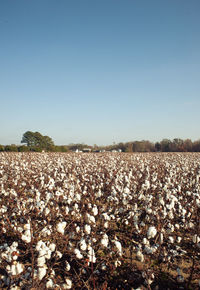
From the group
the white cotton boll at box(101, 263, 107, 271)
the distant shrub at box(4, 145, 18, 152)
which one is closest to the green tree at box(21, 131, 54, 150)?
the distant shrub at box(4, 145, 18, 152)

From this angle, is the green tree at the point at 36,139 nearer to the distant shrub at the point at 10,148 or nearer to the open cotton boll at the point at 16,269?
the distant shrub at the point at 10,148

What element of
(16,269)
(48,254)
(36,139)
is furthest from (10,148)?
(16,269)

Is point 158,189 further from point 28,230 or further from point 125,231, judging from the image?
point 28,230

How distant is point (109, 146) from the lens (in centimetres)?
6088

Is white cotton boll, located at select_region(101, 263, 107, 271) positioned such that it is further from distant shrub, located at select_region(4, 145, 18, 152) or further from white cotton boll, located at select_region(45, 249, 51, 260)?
distant shrub, located at select_region(4, 145, 18, 152)

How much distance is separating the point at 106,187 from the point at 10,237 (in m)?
4.11

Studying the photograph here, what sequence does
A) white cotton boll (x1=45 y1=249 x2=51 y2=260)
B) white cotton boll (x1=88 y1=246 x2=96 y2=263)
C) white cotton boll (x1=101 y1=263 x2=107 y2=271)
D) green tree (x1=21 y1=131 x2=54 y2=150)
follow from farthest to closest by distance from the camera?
1. green tree (x1=21 y1=131 x2=54 y2=150)
2. white cotton boll (x1=101 y1=263 x2=107 y2=271)
3. white cotton boll (x1=88 y1=246 x2=96 y2=263)
4. white cotton boll (x1=45 y1=249 x2=51 y2=260)

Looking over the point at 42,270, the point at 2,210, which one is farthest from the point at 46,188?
the point at 42,270

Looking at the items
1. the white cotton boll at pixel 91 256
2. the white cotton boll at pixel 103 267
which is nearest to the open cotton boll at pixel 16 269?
the white cotton boll at pixel 91 256

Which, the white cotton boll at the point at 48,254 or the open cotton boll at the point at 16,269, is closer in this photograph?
the open cotton boll at the point at 16,269

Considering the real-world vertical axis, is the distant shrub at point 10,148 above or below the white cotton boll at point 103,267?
above

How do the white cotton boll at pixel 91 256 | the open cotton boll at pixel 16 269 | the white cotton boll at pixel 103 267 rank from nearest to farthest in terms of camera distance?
the open cotton boll at pixel 16 269, the white cotton boll at pixel 91 256, the white cotton boll at pixel 103 267

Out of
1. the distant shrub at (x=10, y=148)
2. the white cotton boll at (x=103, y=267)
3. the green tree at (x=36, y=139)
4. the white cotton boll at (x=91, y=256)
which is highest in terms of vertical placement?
the green tree at (x=36, y=139)

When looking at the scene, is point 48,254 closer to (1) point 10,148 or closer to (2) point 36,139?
(1) point 10,148
